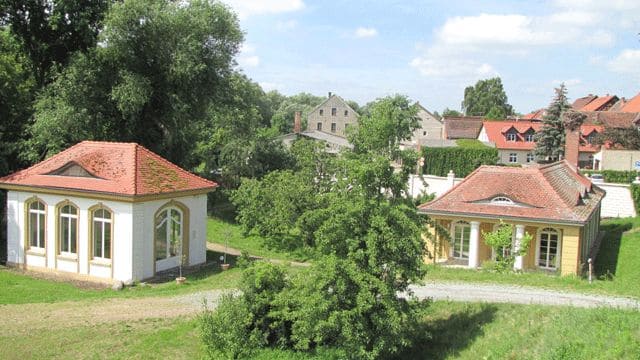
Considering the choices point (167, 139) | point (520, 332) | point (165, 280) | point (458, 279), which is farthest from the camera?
point (167, 139)

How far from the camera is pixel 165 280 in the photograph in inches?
874

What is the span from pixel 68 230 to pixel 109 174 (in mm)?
2640

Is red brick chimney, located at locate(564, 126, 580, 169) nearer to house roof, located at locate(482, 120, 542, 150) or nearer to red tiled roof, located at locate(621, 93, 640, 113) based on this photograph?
house roof, located at locate(482, 120, 542, 150)

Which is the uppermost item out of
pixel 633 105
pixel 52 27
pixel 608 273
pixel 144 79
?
pixel 52 27

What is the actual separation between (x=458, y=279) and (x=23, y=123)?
80.1 feet

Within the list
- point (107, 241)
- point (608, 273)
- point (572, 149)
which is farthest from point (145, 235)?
point (572, 149)

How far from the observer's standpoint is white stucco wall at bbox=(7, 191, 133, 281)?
21.8 meters

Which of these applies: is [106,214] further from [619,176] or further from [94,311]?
[619,176]

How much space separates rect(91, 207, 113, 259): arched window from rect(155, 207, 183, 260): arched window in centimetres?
163

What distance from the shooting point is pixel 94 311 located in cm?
1795

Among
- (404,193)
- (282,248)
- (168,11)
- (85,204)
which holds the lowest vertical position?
(282,248)

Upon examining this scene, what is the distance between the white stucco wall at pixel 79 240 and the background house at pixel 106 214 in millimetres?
34

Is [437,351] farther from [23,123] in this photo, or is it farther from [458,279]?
[23,123]

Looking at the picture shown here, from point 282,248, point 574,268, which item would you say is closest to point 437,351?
point 574,268
